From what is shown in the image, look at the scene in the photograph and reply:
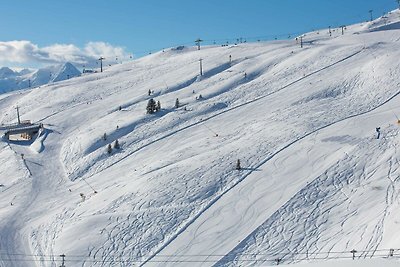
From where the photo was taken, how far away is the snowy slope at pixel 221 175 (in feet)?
77.4

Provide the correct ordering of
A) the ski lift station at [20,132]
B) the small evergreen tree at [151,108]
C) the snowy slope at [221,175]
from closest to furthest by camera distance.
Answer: the snowy slope at [221,175] → the small evergreen tree at [151,108] → the ski lift station at [20,132]

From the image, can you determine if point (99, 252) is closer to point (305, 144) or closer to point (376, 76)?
point (305, 144)

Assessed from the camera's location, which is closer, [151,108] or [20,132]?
[151,108]

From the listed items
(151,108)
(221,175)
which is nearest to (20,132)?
(151,108)

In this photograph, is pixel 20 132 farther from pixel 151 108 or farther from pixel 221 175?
pixel 221 175

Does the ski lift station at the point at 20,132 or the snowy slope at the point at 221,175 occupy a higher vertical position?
the ski lift station at the point at 20,132

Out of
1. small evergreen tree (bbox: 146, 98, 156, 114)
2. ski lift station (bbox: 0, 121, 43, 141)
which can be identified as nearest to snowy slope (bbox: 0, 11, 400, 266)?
small evergreen tree (bbox: 146, 98, 156, 114)

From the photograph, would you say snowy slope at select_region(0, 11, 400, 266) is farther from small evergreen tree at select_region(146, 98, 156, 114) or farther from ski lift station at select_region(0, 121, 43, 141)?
ski lift station at select_region(0, 121, 43, 141)

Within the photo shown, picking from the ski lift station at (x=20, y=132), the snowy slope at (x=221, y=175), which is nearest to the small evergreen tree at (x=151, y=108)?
the snowy slope at (x=221, y=175)

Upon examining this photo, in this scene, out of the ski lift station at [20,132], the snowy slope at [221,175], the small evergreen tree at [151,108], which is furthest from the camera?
the ski lift station at [20,132]

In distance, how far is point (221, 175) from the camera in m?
29.8

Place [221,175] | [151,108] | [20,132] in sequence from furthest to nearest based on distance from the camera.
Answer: [20,132] < [151,108] < [221,175]

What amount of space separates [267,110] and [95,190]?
62.8ft

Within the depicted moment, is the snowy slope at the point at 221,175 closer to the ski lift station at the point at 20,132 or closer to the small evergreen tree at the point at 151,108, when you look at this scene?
the small evergreen tree at the point at 151,108
